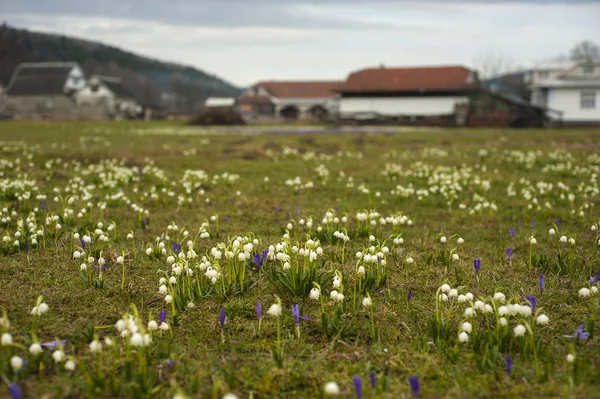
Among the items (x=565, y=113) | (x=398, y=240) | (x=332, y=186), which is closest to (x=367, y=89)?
(x=565, y=113)

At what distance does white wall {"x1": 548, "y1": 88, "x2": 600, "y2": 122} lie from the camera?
56.7m

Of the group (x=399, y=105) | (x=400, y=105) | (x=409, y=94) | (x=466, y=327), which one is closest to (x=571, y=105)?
(x=409, y=94)

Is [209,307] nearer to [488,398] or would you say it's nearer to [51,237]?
[488,398]

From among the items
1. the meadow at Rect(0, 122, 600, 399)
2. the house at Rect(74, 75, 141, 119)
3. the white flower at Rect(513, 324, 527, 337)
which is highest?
the house at Rect(74, 75, 141, 119)

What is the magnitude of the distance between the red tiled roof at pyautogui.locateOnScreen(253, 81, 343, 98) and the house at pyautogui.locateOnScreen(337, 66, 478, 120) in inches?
1825

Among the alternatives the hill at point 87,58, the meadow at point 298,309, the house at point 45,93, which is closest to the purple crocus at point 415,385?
the meadow at point 298,309

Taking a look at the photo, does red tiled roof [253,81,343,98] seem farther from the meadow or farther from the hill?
the meadow

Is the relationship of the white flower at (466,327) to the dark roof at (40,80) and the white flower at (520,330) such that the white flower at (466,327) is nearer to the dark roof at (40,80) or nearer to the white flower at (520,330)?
the white flower at (520,330)

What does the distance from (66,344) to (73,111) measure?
90.8 meters

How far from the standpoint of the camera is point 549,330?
4.75 meters

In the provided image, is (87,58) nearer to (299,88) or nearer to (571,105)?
(299,88)

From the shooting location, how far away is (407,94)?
198ft

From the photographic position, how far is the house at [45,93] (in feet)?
287

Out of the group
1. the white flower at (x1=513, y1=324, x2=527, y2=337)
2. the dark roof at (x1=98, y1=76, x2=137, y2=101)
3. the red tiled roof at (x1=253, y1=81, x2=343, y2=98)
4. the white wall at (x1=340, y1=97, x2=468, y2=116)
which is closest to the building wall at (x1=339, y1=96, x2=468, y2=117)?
the white wall at (x1=340, y1=97, x2=468, y2=116)
